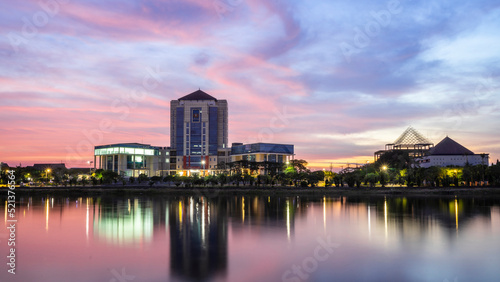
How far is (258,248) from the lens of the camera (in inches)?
1057

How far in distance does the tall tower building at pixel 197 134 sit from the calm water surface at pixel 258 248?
113947mm

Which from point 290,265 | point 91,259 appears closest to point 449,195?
point 290,265

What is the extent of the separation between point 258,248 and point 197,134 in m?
134

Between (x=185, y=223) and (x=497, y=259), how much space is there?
26.6m

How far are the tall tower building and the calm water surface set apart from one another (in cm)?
11395

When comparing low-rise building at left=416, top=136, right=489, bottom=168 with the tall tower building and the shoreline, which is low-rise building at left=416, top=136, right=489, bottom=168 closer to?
the shoreline

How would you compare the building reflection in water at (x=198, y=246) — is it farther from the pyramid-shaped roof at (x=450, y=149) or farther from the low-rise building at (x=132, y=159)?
the pyramid-shaped roof at (x=450, y=149)

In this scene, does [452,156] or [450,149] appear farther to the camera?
[450,149]

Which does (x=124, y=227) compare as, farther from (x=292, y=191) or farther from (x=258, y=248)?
(x=292, y=191)

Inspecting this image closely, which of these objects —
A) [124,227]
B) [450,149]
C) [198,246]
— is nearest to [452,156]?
[450,149]

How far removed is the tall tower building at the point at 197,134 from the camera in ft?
520

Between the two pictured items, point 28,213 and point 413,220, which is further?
point 28,213

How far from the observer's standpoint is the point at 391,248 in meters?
26.7

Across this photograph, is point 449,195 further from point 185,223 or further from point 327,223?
point 185,223
